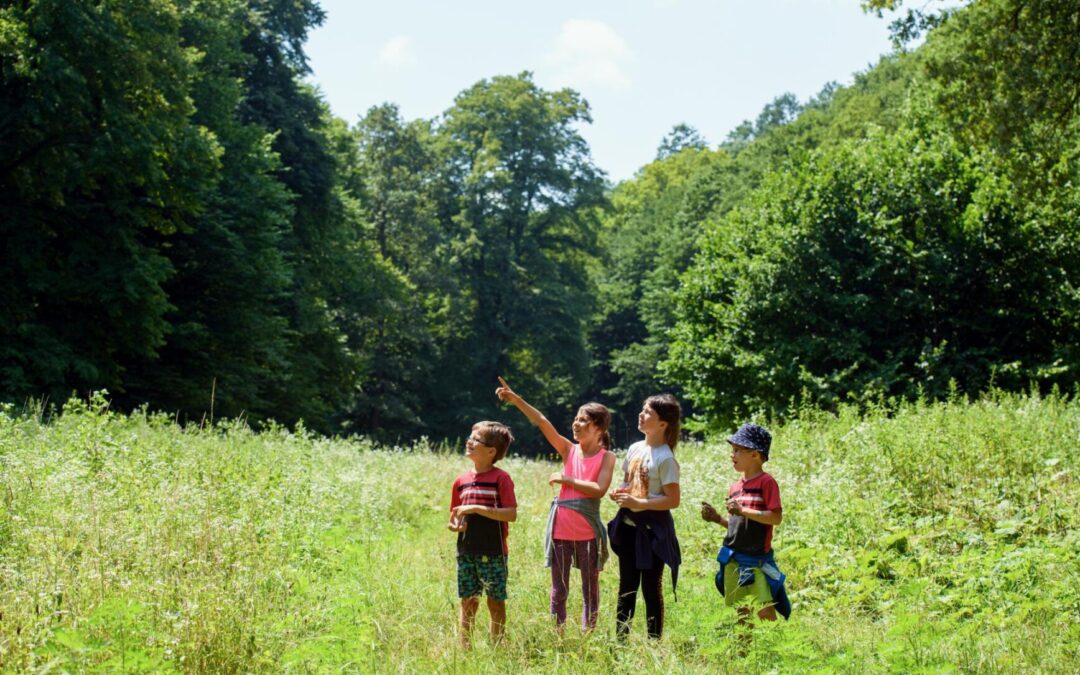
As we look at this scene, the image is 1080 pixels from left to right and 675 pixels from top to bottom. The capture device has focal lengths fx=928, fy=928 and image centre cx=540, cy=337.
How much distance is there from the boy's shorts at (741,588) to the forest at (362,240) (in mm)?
7480

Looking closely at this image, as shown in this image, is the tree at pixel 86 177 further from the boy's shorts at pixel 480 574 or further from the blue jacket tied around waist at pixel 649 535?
the blue jacket tied around waist at pixel 649 535

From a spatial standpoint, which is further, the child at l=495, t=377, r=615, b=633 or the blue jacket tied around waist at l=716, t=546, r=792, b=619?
A: the child at l=495, t=377, r=615, b=633

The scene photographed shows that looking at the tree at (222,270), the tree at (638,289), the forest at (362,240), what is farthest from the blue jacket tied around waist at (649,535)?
the tree at (638,289)

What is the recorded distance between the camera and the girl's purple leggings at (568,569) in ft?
20.8

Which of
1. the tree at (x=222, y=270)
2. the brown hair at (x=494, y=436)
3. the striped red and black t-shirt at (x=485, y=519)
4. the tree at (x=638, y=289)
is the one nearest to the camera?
the striped red and black t-shirt at (x=485, y=519)

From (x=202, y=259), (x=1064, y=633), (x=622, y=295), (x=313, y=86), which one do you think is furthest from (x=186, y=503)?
(x=622, y=295)

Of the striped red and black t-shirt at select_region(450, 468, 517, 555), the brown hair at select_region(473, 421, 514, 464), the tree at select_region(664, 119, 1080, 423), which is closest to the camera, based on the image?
the striped red and black t-shirt at select_region(450, 468, 517, 555)

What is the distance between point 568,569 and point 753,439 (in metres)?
1.55

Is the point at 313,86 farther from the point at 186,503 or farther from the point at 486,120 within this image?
the point at 186,503

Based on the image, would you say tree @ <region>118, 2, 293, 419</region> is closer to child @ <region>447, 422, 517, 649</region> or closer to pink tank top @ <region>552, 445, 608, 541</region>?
child @ <region>447, 422, 517, 649</region>

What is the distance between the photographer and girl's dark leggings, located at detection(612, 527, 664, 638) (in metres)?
6.22

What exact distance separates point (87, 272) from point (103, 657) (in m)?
18.5

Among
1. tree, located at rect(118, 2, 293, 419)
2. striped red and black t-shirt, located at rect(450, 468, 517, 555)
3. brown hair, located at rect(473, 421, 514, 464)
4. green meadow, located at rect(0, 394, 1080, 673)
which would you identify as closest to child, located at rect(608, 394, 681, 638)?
green meadow, located at rect(0, 394, 1080, 673)

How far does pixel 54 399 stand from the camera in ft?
67.1
